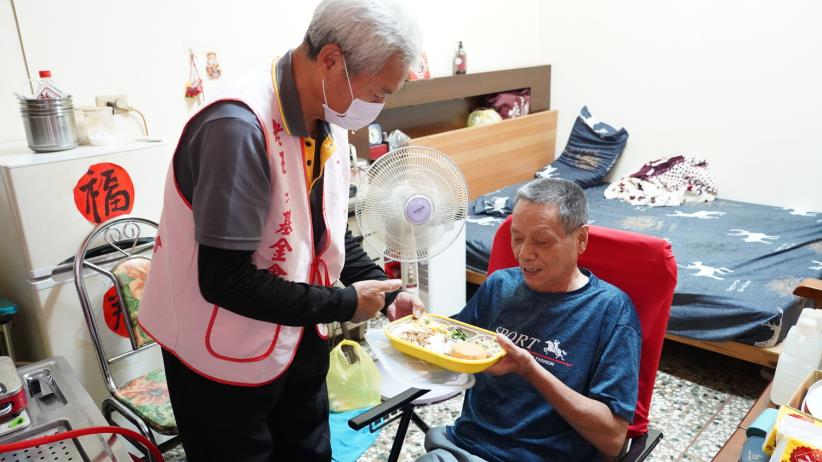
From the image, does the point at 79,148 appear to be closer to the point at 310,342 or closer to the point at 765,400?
the point at 310,342

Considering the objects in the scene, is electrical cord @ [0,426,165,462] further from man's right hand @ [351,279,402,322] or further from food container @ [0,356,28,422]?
man's right hand @ [351,279,402,322]

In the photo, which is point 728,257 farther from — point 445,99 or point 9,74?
point 9,74

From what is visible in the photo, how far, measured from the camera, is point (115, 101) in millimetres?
2258

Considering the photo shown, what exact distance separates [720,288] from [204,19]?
2.57 m

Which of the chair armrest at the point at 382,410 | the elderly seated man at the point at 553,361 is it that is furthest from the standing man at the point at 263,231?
the elderly seated man at the point at 553,361

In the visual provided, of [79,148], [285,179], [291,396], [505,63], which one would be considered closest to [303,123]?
[285,179]

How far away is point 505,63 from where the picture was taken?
4.34 meters

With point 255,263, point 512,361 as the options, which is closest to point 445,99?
point 512,361

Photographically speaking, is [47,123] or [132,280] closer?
[47,123]

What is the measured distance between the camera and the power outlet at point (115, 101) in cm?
222

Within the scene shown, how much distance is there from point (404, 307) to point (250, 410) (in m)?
0.47

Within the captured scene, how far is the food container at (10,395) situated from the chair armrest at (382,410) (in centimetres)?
65

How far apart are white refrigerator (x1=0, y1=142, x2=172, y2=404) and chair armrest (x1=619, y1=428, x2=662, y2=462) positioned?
1655 millimetres

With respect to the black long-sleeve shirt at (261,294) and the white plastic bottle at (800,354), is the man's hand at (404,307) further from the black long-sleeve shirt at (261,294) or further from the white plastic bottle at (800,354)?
the white plastic bottle at (800,354)
